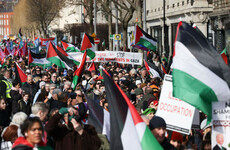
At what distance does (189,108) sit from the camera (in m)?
6.74

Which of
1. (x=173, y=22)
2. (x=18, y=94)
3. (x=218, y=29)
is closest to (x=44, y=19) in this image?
(x=173, y=22)

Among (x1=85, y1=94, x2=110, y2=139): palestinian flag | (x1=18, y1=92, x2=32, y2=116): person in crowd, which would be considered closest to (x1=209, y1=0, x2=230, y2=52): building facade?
(x1=18, y1=92, x2=32, y2=116): person in crowd

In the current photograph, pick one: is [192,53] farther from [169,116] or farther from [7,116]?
[7,116]

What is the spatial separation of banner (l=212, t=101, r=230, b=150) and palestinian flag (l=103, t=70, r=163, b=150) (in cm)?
99

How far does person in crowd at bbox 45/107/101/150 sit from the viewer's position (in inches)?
247

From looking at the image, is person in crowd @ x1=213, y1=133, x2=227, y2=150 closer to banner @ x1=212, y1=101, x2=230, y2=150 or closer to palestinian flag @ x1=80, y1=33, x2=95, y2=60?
banner @ x1=212, y1=101, x2=230, y2=150

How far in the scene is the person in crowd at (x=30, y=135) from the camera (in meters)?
5.33

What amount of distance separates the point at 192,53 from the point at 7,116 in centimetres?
420

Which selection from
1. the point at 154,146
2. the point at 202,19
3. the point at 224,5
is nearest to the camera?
the point at 154,146

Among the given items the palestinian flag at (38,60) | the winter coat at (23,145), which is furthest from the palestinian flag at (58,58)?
the winter coat at (23,145)

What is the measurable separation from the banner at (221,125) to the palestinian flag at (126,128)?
989mm

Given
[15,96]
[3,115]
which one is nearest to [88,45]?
[15,96]

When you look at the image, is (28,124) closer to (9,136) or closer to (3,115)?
(9,136)

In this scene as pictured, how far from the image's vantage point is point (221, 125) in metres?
6.34
